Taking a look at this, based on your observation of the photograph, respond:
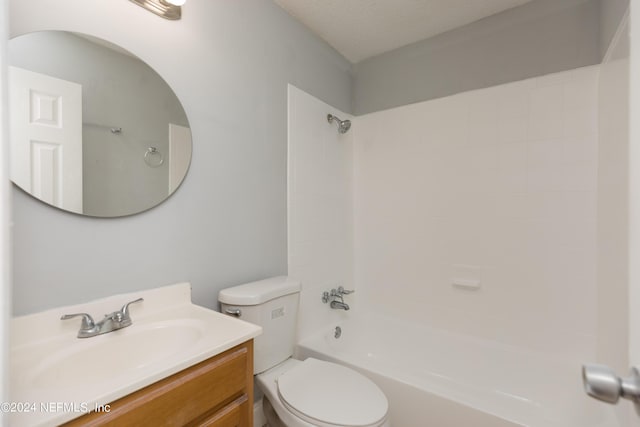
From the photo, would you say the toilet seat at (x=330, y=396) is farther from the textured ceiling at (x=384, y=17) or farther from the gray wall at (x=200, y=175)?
the textured ceiling at (x=384, y=17)

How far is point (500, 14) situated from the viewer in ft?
5.93

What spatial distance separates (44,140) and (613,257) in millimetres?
2233

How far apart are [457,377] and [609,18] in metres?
2.06

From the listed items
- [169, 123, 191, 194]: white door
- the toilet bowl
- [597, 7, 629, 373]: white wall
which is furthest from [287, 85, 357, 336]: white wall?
[597, 7, 629, 373]: white wall

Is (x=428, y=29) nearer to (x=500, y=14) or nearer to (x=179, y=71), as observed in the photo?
(x=500, y=14)

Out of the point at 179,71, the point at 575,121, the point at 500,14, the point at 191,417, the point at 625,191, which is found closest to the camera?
the point at 191,417

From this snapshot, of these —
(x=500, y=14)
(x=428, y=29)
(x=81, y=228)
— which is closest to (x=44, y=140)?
(x=81, y=228)

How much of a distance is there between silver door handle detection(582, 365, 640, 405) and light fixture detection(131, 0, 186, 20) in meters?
1.65

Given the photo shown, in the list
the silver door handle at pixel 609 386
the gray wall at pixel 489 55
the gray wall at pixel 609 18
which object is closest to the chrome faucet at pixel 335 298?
the gray wall at pixel 489 55

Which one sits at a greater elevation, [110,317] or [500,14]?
[500,14]

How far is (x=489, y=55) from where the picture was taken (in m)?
1.86

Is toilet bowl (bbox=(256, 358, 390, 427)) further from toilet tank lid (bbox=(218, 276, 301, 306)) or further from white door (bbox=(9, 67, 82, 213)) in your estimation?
white door (bbox=(9, 67, 82, 213))

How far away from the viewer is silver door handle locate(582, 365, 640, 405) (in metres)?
0.48

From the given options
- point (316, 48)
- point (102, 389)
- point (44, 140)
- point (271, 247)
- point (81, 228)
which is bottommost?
point (102, 389)
